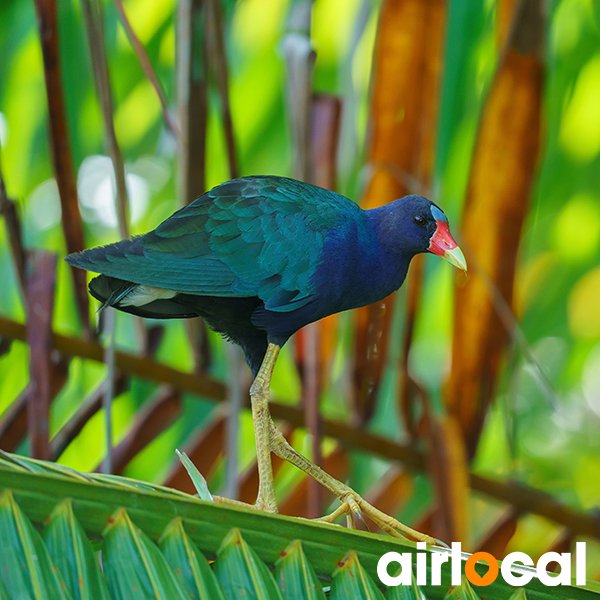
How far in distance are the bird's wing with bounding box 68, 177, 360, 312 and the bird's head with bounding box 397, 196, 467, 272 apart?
0.29 ft

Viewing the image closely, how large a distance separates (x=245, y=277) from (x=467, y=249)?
0.59m

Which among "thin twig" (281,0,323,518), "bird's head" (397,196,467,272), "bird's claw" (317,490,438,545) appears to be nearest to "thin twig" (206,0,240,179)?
"thin twig" (281,0,323,518)

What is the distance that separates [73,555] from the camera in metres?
0.60

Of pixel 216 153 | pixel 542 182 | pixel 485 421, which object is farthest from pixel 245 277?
pixel 542 182

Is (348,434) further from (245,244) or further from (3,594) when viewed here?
(3,594)

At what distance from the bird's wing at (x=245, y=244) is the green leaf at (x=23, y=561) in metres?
0.28

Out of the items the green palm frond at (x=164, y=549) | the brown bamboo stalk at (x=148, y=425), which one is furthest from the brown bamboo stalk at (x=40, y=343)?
the green palm frond at (x=164, y=549)

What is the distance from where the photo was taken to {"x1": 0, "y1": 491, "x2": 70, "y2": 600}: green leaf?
1.88 ft

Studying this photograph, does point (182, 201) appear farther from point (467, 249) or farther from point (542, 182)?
point (542, 182)

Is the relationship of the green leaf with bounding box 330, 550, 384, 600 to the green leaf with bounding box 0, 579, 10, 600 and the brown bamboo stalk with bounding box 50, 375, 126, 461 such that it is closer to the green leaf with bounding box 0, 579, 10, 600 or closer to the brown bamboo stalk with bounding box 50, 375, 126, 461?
the green leaf with bounding box 0, 579, 10, 600

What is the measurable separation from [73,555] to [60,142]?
706 millimetres

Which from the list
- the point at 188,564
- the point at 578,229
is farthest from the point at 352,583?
the point at 578,229

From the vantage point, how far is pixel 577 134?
180 cm

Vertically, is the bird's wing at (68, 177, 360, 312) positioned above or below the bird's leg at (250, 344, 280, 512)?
above
